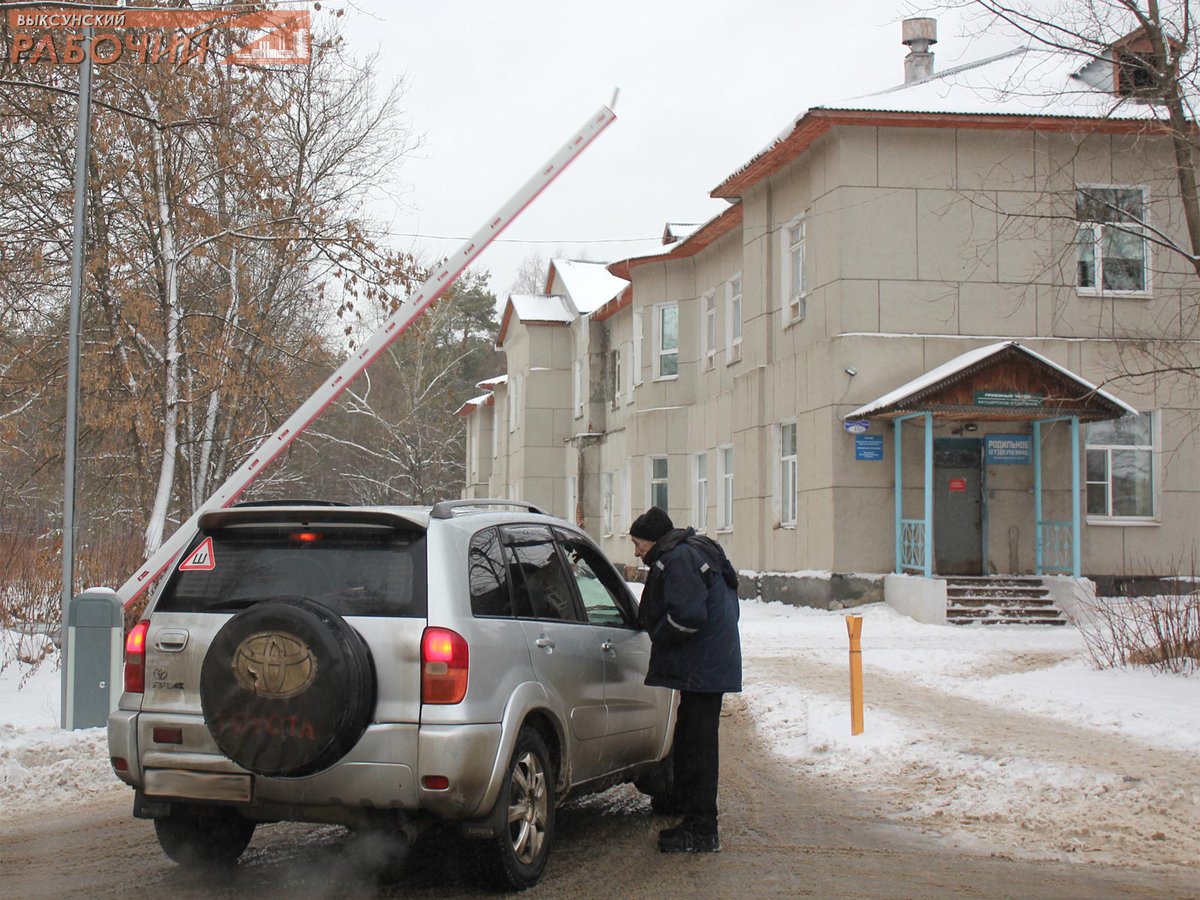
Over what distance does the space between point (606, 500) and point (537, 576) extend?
111 ft

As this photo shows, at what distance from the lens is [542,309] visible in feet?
148

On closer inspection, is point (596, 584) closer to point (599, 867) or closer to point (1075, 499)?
point (599, 867)

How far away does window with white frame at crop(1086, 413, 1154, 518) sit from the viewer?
21.9 m

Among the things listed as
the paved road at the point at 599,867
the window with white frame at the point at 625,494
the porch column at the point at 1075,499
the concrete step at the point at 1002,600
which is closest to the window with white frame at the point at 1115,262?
the porch column at the point at 1075,499

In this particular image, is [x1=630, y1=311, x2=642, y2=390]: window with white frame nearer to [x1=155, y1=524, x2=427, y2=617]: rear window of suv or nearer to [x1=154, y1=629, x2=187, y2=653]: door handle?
[x1=155, y1=524, x2=427, y2=617]: rear window of suv

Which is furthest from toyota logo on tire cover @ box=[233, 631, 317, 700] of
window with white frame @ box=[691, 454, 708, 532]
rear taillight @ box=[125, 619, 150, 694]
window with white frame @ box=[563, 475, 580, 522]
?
window with white frame @ box=[563, 475, 580, 522]

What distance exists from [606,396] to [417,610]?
3547 centimetres

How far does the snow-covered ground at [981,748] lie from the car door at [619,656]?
1.60 metres

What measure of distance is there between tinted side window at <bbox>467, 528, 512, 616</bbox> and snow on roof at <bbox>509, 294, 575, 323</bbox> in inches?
1488

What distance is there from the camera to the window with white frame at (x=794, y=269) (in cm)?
2344

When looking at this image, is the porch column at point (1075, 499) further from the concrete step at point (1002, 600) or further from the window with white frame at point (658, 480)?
the window with white frame at point (658, 480)

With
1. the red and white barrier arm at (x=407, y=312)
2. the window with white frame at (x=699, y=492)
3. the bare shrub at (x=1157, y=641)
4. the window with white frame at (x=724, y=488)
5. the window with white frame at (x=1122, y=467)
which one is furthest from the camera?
the window with white frame at (x=699, y=492)

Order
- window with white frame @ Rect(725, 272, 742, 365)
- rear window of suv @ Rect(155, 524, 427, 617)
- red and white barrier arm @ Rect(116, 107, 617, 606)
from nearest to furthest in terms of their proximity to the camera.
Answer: rear window of suv @ Rect(155, 524, 427, 617), red and white barrier arm @ Rect(116, 107, 617, 606), window with white frame @ Rect(725, 272, 742, 365)

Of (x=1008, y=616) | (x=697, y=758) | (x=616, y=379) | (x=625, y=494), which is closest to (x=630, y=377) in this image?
(x=616, y=379)
